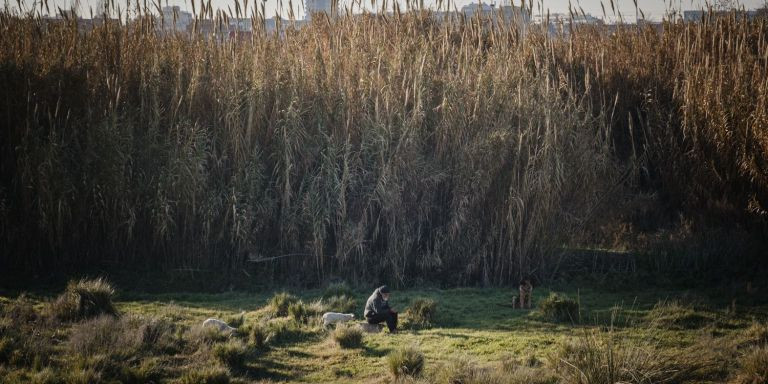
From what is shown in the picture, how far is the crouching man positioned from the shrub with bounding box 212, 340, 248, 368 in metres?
1.57

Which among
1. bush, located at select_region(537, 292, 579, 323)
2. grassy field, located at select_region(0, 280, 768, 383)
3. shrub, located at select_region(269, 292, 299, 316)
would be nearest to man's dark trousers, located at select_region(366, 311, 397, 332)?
grassy field, located at select_region(0, 280, 768, 383)

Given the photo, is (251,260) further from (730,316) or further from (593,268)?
(730,316)

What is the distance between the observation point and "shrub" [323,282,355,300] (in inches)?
368

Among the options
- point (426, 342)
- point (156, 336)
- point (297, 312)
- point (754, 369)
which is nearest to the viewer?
point (754, 369)

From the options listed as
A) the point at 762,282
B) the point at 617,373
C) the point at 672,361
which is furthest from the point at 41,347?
the point at 762,282

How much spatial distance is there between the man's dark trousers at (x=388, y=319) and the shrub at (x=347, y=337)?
498 millimetres

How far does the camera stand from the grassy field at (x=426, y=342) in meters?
6.11

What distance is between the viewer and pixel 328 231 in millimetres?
10438

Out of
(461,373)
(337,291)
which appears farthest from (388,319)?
(461,373)

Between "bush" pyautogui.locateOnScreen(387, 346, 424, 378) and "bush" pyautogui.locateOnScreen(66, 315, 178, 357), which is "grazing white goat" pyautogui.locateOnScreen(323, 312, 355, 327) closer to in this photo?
"bush" pyautogui.locateOnScreen(66, 315, 178, 357)

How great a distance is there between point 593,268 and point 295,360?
481 centimetres

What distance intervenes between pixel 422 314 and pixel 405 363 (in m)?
1.83

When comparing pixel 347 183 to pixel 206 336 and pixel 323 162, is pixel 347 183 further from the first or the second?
pixel 206 336

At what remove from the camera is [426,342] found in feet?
24.5
